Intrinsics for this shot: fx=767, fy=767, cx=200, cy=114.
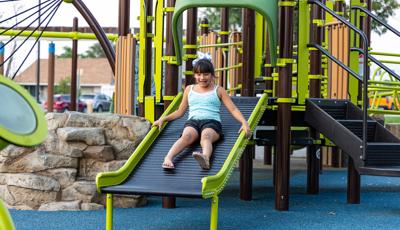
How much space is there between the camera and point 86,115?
25.3ft

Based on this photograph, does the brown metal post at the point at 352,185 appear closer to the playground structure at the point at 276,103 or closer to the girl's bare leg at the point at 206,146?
the playground structure at the point at 276,103

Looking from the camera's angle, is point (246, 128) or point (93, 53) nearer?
point (246, 128)

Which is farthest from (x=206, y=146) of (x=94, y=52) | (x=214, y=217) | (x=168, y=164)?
(x=94, y=52)

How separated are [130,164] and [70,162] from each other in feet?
3.97

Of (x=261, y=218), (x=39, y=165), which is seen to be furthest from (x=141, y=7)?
(x=261, y=218)

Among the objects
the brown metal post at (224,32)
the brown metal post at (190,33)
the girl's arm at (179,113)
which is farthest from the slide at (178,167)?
the brown metal post at (224,32)

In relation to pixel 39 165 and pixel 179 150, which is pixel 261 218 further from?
pixel 39 165

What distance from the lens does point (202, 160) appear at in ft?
20.3

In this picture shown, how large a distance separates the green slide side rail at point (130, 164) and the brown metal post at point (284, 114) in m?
1.04

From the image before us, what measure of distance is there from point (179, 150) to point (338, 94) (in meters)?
3.39

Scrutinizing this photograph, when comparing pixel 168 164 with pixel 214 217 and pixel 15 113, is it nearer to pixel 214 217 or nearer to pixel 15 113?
pixel 214 217

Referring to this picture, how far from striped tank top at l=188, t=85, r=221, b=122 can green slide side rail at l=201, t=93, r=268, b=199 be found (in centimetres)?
34

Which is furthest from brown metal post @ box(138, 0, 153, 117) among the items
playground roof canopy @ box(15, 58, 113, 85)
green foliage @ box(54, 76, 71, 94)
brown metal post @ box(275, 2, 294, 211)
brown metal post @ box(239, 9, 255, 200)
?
playground roof canopy @ box(15, 58, 113, 85)

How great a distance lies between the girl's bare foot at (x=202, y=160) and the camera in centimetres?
610
